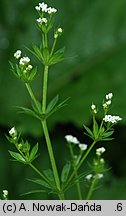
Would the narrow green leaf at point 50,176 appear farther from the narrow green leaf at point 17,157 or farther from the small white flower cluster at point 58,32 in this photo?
the small white flower cluster at point 58,32

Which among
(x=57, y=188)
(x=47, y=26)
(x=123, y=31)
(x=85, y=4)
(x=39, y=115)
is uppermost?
(x=85, y=4)

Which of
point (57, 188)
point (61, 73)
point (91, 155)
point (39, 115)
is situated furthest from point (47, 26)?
point (61, 73)

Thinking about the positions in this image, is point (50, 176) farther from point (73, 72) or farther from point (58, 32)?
point (73, 72)

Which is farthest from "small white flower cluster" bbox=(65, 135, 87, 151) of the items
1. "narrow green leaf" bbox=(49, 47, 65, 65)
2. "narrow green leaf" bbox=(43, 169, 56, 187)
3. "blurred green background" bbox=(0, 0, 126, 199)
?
"blurred green background" bbox=(0, 0, 126, 199)

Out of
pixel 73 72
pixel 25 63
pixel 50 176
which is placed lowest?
pixel 50 176

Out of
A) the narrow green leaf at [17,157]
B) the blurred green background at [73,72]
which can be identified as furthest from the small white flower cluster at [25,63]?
the blurred green background at [73,72]

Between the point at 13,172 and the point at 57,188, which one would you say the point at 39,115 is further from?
the point at 13,172


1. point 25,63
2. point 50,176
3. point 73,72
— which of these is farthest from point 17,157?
point 73,72

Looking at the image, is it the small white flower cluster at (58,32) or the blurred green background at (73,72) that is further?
the blurred green background at (73,72)
